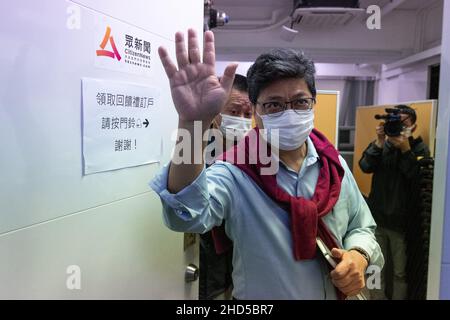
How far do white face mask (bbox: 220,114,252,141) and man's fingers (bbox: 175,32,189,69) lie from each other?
0.83 m

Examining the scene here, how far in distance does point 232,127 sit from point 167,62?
0.87 m

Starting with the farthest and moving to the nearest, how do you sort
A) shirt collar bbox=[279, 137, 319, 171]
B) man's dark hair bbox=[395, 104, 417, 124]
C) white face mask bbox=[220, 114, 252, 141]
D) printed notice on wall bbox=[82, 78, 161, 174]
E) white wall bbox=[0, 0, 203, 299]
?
man's dark hair bbox=[395, 104, 417, 124], white face mask bbox=[220, 114, 252, 141], shirt collar bbox=[279, 137, 319, 171], printed notice on wall bbox=[82, 78, 161, 174], white wall bbox=[0, 0, 203, 299]

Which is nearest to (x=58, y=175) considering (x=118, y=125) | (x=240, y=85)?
(x=118, y=125)

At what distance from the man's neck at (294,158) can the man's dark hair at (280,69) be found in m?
0.16

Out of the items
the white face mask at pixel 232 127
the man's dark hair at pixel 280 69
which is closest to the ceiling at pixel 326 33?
the white face mask at pixel 232 127

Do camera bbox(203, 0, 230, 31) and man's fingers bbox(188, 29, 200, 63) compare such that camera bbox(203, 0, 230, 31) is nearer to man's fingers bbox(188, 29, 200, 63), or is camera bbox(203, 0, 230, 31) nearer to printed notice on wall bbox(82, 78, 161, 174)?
printed notice on wall bbox(82, 78, 161, 174)

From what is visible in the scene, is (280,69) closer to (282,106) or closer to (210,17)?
(282,106)

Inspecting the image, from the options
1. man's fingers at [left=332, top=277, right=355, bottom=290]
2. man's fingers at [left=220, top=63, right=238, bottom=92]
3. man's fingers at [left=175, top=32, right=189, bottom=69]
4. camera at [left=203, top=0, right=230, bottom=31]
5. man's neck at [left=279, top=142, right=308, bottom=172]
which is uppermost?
camera at [left=203, top=0, right=230, bottom=31]

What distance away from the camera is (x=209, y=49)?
2.02ft

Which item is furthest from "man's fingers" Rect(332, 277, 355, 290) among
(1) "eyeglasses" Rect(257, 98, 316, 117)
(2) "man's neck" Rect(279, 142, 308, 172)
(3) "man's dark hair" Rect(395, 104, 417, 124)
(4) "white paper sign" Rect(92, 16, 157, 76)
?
(3) "man's dark hair" Rect(395, 104, 417, 124)

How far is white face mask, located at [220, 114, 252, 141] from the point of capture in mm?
1452

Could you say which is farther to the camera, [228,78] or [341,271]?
[341,271]
